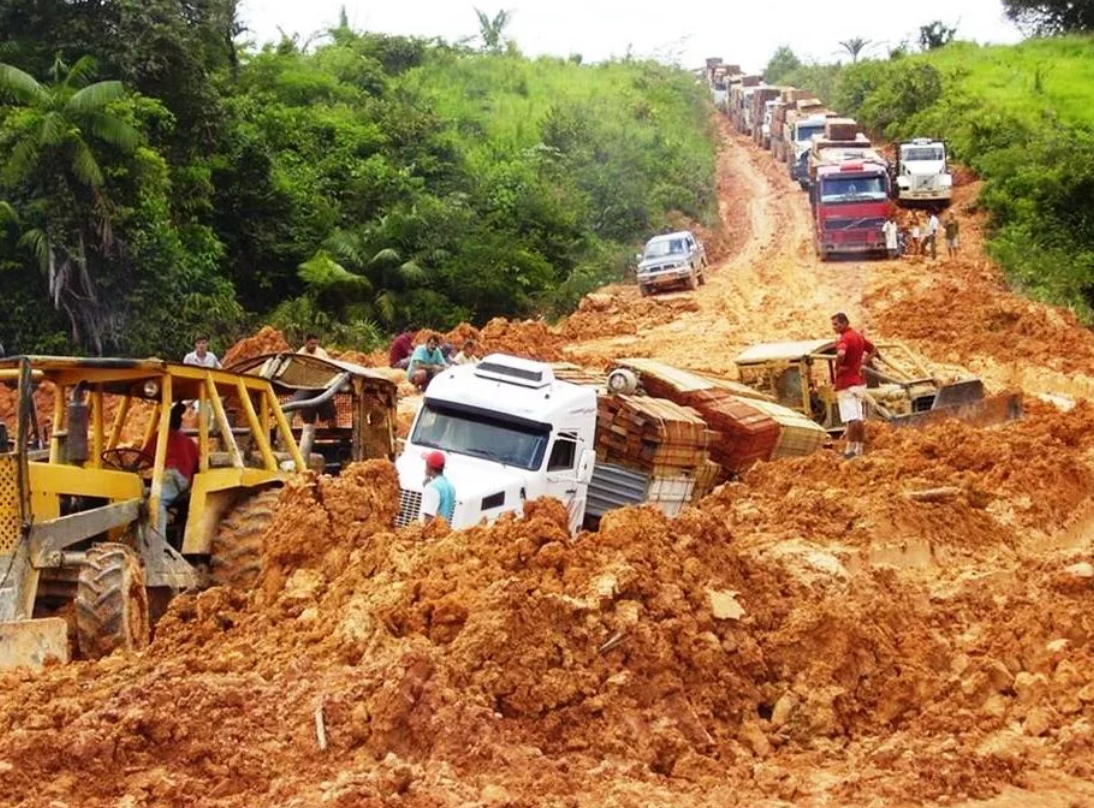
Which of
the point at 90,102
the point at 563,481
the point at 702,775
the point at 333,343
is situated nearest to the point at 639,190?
the point at 333,343

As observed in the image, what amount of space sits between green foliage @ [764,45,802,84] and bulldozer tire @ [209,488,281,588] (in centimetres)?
7675

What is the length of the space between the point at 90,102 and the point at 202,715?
21728 mm

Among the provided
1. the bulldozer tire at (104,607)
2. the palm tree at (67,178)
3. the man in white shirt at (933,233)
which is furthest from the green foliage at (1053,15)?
the bulldozer tire at (104,607)

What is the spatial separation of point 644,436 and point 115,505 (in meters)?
7.23

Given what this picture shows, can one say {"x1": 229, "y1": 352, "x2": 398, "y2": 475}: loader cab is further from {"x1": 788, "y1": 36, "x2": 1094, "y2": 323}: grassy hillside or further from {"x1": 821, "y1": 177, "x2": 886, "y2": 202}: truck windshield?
{"x1": 821, "y1": 177, "x2": 886, "y2": 202}: truck windshield

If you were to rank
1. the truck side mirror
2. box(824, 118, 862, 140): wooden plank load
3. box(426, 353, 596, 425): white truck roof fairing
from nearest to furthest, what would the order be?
box(426, 353, 596, 425): white truck roof fairing
the truck side mirror
box(824, 118, 862, 140): wooden plank load

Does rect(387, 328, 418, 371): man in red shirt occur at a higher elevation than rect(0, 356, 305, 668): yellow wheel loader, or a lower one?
lower

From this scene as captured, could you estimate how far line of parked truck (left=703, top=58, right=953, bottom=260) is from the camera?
40.7 metres

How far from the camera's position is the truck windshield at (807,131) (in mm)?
55250

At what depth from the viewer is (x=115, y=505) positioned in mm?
12172

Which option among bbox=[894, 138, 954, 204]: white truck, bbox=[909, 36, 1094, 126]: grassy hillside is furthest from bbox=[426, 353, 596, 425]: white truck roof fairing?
bbox=[909, 36, 1094, 126]: grassy hillside

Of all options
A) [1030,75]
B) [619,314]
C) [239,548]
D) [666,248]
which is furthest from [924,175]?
[239,548]

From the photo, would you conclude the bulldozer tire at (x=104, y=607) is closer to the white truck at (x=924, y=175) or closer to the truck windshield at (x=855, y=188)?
the truck windshield at (x=855, y=188)

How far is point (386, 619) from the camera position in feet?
34.4
